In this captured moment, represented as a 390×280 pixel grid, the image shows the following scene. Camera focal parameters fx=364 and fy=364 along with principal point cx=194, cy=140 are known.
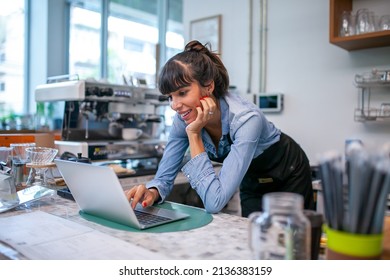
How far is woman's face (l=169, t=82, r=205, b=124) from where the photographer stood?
3.75ft

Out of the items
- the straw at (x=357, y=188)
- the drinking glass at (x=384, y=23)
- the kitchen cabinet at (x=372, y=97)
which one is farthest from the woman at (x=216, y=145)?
the drinking glass at (x=384, y=23)

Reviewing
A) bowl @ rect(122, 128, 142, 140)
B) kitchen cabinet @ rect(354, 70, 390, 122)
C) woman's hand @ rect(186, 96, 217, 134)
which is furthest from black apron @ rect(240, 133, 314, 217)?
bowl @ rect(122, 128, 142, 140)

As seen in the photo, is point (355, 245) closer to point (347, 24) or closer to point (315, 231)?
point (315, 231)

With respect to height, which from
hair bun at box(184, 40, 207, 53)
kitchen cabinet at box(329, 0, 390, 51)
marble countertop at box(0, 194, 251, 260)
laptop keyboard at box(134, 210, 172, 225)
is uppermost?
kitchen cabinet at box(329, 0, 390, 51)

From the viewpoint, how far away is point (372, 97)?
220 centimetres

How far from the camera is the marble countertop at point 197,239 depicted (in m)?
0.70

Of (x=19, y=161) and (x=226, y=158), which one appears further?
(x=19, y=161)

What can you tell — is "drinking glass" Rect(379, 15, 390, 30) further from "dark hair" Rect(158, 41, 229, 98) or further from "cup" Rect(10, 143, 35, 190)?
"cup" Rect(10, 143, 35, 190)

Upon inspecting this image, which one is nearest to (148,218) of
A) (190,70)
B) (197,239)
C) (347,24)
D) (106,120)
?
(197,239)

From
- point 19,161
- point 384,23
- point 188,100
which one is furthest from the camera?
point 384,23

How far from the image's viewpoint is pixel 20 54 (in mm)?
3678

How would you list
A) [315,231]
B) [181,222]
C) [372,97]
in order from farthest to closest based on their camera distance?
[372,97] < [181,222] < [315,231]

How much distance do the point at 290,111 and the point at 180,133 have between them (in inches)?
59.5

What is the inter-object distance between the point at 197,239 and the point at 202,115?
1.46ft
